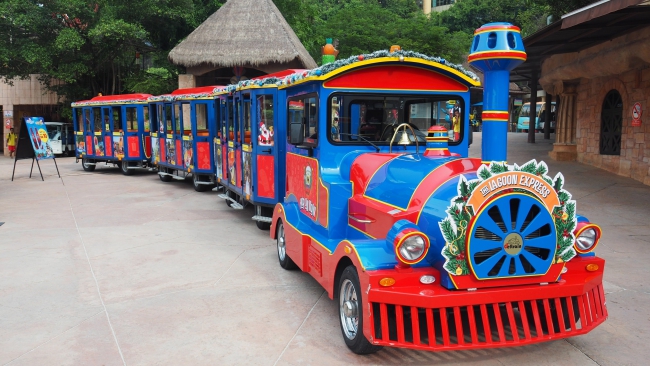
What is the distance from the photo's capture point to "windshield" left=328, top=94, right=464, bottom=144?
544cm

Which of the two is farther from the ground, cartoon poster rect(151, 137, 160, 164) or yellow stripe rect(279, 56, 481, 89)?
yellow stripe rect(279, 56, 481, 89)

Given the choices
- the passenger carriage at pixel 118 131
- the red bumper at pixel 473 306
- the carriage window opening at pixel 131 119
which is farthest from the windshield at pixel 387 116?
the carriage window opening at pixel 131 119

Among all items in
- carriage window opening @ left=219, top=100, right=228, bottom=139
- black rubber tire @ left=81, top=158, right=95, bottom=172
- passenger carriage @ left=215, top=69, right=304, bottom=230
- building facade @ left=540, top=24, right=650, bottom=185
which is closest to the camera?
passenger carriage @ left=215, top=69, right=304, bottom=230

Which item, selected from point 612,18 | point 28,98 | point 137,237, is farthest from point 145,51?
point 612,18

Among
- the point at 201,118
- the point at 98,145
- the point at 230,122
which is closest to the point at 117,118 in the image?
the point at 98,145

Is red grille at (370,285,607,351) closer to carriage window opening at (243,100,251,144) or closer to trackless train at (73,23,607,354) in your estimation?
trackless train at (73,23,607,354)

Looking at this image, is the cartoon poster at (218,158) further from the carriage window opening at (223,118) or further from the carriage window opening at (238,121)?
the carriage window opening at (238,121)

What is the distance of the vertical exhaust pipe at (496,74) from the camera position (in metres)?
4.04

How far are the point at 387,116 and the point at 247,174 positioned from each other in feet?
13.0

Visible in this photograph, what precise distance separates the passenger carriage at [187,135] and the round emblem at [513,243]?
8828mm

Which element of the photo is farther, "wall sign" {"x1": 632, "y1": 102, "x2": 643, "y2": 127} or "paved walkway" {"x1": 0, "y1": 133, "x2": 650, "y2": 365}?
"wall sign" {"x1": 632, "y1": 102, "x2": 643, "y2": 127}

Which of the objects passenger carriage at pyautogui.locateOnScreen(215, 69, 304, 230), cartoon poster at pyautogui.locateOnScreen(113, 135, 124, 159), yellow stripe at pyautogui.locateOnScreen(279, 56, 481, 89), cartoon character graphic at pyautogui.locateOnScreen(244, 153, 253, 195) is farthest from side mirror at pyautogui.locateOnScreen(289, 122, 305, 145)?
cartoon poster at pyautogui.locateOnScreen(113, 135, 124, 159)

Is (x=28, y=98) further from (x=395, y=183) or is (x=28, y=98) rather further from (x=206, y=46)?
(x=395, y=183)

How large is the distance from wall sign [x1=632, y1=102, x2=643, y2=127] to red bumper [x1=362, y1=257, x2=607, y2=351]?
9.49 meters
